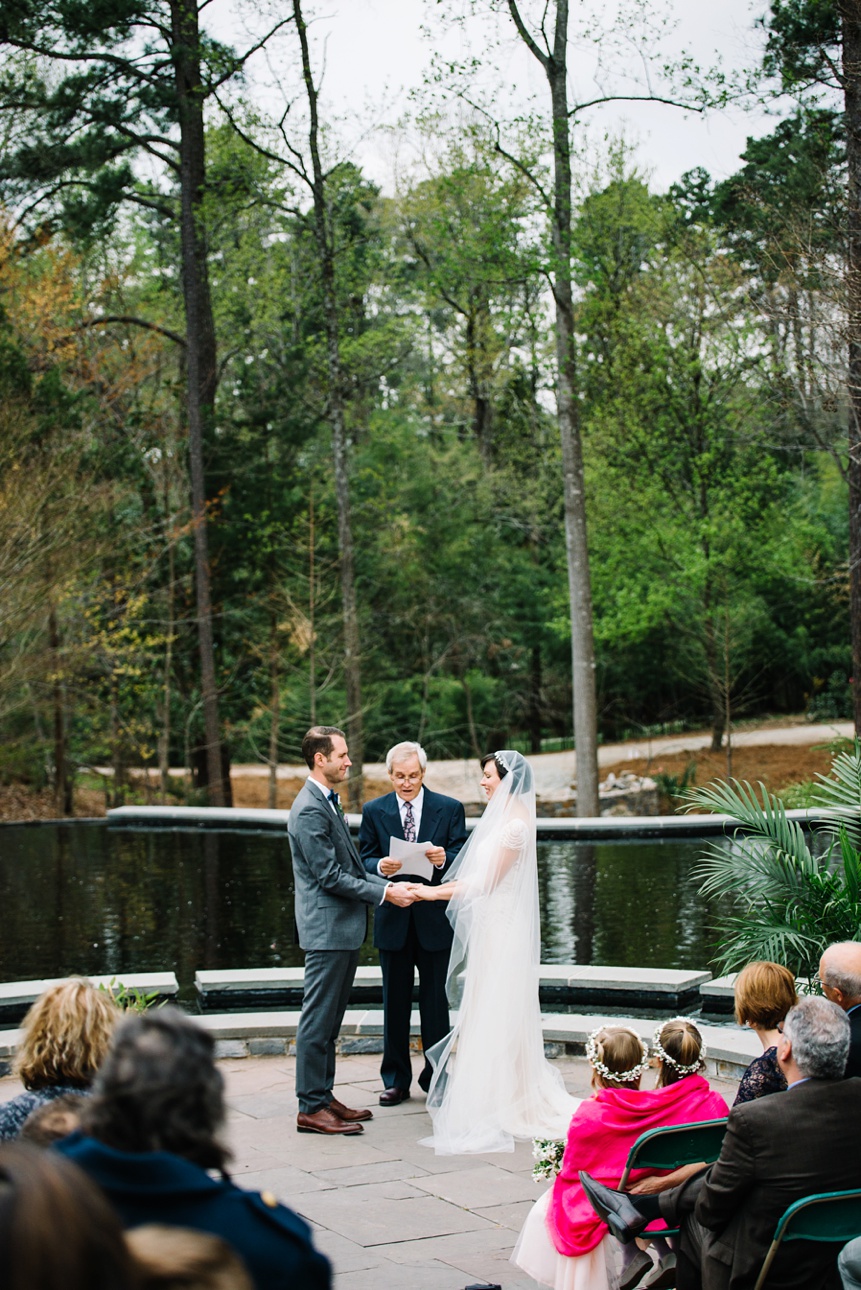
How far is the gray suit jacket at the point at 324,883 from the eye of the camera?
6.00m

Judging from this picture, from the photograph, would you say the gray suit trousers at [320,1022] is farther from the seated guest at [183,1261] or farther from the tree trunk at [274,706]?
the tree trunk at [274,706]

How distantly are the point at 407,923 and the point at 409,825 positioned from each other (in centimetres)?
52

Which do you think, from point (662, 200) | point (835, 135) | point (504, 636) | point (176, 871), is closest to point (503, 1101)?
point (176, 871)

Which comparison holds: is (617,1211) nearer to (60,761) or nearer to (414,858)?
(414,858)

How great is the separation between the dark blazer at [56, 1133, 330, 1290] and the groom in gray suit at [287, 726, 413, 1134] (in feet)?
13.3

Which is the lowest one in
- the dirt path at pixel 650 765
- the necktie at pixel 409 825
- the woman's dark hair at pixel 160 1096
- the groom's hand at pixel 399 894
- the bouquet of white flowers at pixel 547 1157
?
the dirt path at pixel 650 765

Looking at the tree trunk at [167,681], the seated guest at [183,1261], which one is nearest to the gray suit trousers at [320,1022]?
the seated guest at [183,1261]

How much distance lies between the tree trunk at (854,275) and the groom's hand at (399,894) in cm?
703

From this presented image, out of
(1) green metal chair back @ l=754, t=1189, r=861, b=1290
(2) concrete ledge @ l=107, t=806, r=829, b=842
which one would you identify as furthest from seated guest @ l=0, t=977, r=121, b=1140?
(2) concrete ledge @ l=107, t=806, r=829, b=842

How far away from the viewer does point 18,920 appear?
37.9 ft

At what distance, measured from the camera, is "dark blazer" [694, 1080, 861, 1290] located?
3.34m

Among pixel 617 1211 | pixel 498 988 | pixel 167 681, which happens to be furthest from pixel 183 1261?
pixel 167 681

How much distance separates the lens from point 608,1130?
4027 mm

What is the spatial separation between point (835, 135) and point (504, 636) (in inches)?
573
